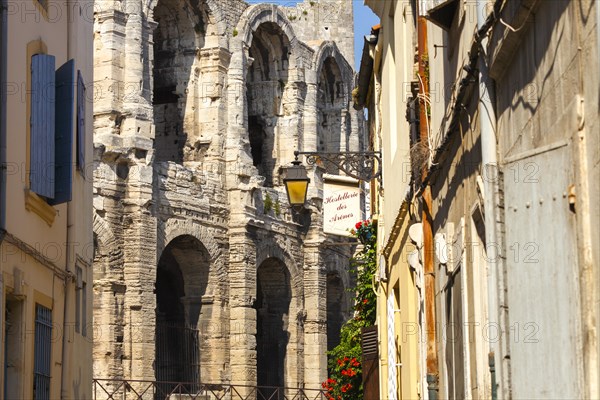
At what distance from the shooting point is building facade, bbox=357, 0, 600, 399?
19.4ft

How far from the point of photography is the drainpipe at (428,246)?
10.8 meters

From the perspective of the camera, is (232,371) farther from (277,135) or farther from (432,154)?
(432,154)

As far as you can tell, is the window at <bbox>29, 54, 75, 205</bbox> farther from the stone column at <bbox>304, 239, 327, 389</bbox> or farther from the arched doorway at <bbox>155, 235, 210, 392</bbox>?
the stone column at <bbox>304, 239, 327, 389</bbox>

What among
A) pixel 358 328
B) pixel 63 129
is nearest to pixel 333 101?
pixel 358 328

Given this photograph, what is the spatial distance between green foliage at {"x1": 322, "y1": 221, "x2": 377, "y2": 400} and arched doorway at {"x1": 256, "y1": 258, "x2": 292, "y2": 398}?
617 inches

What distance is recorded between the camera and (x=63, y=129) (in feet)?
40.4

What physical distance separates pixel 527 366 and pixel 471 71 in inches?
85.2

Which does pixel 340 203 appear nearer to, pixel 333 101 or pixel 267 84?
pixel 267 84

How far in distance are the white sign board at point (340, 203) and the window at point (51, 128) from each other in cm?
893

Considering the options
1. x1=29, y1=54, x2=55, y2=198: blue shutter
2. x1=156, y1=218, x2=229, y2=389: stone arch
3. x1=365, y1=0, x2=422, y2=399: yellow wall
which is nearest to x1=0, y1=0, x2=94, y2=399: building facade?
x1=29, y1=54, x2=55, y2=198: blue shutter

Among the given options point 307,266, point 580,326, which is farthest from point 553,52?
point 307,266

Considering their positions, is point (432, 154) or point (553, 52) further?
point (432, 154)

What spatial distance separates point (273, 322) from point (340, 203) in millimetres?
16095

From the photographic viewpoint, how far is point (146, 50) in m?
31.4
